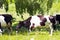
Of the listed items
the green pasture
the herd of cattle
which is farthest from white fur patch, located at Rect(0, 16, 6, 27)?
the green pasture

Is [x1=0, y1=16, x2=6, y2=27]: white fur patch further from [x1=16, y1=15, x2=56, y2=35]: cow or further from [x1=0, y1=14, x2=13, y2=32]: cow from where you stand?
[x1=16, y1=15, x2=56, y2=35]: cow

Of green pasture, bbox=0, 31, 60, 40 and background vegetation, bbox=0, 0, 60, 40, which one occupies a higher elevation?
background vegetation, bbox=0, 0, 60, 40

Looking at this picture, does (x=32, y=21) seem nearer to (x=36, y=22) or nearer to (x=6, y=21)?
(x=36, y=22)

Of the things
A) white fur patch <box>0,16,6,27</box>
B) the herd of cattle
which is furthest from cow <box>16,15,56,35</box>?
white fur patch <box>0,16,6,27</box>

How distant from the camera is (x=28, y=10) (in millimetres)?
2227

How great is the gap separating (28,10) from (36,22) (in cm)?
16


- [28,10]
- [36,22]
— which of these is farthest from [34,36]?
[28,10]

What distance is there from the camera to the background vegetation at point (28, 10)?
7.27 ft

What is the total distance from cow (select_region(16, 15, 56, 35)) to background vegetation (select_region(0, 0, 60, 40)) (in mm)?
41

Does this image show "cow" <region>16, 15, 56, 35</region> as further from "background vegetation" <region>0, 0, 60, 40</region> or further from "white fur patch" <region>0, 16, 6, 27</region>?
"white fur patch" <region>0, 16, 6, 27</region>

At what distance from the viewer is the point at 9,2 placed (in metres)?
2.23

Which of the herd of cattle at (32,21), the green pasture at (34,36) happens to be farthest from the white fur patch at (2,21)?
the green pasture at (34,36)

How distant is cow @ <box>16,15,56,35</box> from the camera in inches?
87.6

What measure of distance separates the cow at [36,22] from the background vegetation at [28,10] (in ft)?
0.13
